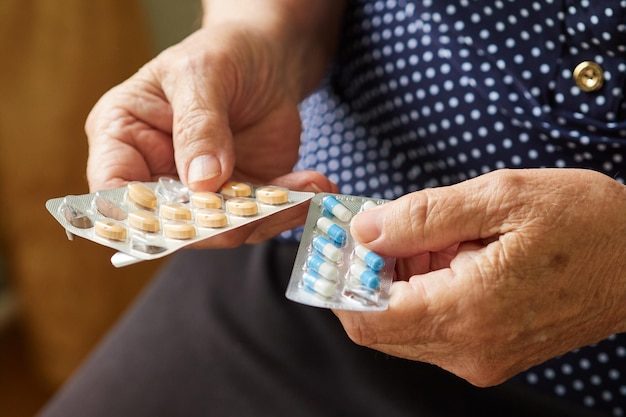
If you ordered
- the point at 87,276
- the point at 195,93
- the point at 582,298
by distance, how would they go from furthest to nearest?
→ 1. the point at 87,276
2. the point at 195,93
3. the point at 582,298

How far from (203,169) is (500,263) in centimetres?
24

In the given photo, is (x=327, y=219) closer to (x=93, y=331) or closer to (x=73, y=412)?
(x=73, y=412)

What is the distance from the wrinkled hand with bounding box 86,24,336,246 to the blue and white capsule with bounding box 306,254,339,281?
0.11 m

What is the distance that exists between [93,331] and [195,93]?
90 cm

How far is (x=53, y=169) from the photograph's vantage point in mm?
1190

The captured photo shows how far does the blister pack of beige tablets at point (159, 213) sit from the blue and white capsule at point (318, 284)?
0.08m

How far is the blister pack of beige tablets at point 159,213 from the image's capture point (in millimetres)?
496

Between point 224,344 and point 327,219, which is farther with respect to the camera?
point 224,344

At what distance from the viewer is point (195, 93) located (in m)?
0.58

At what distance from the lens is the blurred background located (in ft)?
3.69

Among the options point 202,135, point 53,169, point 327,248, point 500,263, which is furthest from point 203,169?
point 53,169

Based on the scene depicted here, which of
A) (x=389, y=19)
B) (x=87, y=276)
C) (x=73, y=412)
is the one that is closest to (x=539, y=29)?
(x=389, y=19)

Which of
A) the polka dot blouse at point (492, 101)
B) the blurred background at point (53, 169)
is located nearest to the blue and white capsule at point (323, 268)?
the polka dot blouse at point (492, 101)

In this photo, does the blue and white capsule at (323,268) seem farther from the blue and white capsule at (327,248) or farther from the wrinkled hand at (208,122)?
the wrinkled hand at (208,122)
